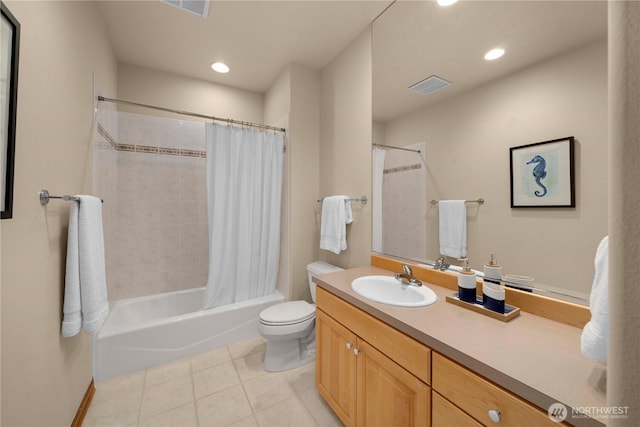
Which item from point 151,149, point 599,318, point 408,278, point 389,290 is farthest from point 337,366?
point 151,149

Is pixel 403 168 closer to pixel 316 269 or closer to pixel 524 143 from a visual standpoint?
pixel 524 143

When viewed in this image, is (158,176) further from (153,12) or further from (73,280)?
(73,280)

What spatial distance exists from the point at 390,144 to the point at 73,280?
1898 millimetres

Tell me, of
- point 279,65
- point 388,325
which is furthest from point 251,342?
point 279,65

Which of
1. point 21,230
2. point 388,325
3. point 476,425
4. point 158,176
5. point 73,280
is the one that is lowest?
point 476,425

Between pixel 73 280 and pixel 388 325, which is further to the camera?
pixel 73 280

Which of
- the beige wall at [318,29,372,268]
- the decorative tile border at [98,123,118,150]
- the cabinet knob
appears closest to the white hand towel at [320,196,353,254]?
the beige wall at [318,29,372,268]

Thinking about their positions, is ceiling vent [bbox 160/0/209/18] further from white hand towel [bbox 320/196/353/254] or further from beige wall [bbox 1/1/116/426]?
white hand towel [bbox 320/196/353/254]

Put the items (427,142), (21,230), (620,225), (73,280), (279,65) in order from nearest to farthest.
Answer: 1. (620,225)
2. (21,230)
3. (73,280)
4. (427,142)
5. (279,65)

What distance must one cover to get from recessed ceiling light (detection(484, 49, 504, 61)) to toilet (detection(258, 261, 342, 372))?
185 centimetres

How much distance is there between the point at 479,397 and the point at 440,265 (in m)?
0.74

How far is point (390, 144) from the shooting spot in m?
1.67

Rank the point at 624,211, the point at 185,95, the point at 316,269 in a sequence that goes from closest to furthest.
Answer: the point at 624,211 → the point at 316,269 → the point at 185,95

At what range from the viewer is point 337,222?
1.99 m
